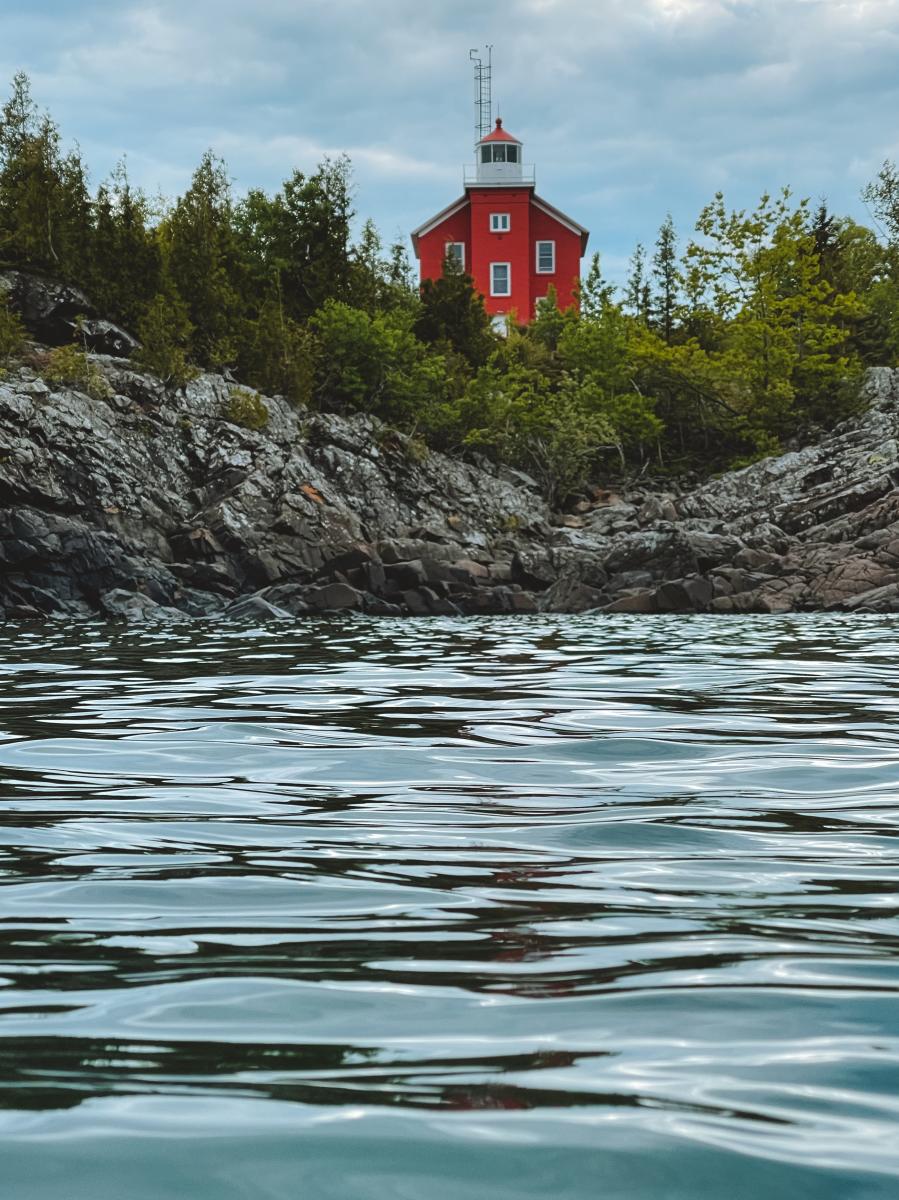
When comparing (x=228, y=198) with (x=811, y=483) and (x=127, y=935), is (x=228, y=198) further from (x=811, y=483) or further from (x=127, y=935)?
(x=127, y=935)

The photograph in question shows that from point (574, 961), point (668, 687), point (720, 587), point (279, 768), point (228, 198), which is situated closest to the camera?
point (574, 961)

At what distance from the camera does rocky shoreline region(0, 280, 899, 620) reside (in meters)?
22.7

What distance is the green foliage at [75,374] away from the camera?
27.8 meters

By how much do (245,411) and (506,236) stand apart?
30.5 meters

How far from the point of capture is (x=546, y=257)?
57.9 m

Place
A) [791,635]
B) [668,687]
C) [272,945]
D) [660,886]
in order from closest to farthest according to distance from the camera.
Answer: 1. [272,945]
2. [660,886]
3. [668,687]
4. [791,635]

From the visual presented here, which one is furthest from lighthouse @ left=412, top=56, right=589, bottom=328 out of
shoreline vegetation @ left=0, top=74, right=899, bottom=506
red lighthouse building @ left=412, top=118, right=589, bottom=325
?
shoreline vegetation @ left=0, top=74, right=899, bottom=506

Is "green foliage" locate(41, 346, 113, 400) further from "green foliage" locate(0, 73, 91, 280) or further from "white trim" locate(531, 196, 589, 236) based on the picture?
"white trim" locate(531, 196, 589, 236)

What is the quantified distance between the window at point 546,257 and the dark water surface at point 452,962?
54.0 metres

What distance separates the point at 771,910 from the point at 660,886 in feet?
1.18

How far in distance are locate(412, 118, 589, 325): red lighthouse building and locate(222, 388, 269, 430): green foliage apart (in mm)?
27742

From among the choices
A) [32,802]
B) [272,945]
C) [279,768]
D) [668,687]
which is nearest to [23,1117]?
[272,945]

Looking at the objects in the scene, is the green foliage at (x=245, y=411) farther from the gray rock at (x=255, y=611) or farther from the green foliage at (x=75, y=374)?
the gray rock at (x=255, y=611)

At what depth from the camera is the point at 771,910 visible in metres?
2.89
